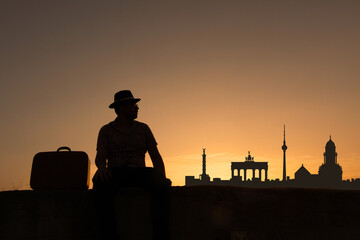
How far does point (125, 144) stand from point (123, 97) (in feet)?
1.40

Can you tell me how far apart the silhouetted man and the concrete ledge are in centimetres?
41

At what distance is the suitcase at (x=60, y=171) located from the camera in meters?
5.20

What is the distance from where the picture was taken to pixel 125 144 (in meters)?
4.87

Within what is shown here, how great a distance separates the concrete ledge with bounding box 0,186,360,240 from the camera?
5191 millimetres

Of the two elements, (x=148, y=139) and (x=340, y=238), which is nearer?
(x=148, y=139)

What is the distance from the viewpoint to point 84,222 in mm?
5215

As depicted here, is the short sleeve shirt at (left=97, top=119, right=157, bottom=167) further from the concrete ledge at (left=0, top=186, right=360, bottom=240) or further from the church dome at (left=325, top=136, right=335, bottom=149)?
the church dome at (left=325, top=136, right=335, bottom=149)

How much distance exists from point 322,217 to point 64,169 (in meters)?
2.45

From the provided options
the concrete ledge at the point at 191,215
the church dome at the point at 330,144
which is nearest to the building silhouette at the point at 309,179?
the church dome at the point at 330,144

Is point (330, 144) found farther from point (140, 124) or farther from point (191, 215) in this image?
point (140, 124)

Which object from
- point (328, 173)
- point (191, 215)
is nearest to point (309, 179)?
point (328, 173)

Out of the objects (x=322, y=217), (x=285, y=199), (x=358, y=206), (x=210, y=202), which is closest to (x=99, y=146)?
(x=210, y=202)

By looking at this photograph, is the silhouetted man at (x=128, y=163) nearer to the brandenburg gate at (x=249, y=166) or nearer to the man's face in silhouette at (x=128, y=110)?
the man's face in silhouette at (x=128, y=110)

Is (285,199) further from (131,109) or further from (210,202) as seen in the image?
(131,109)
